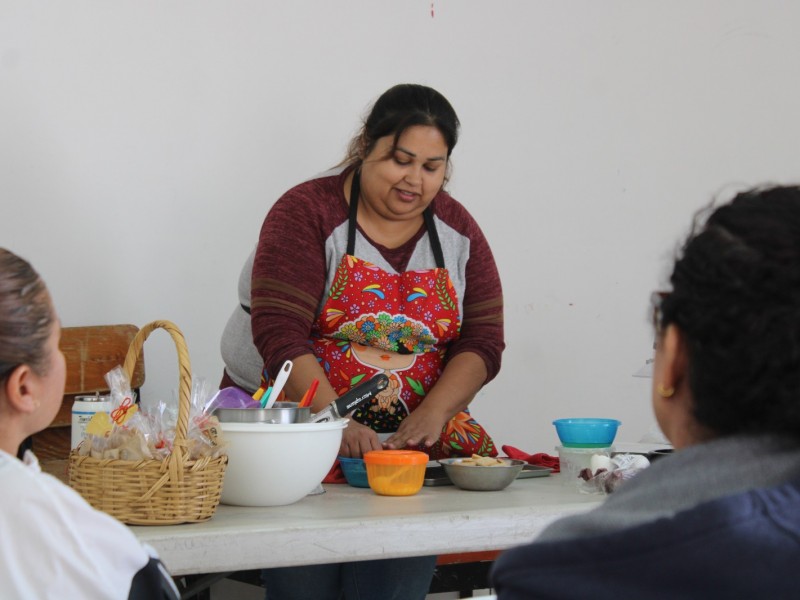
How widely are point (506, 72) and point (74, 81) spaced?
1.25m

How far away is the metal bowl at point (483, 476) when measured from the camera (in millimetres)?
1547

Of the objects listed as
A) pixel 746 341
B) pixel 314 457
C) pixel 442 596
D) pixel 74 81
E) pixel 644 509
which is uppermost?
pixel 74 81

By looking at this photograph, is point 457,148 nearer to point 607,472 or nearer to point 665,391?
point 607,472

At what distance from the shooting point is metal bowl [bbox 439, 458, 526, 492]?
1.55m

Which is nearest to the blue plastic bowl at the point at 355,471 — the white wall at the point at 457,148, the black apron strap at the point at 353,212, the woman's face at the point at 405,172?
the black apron strap at the point at 353,212

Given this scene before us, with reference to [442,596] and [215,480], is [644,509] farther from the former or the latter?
[442,596]

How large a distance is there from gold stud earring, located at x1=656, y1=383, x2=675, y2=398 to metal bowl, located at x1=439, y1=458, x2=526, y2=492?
2.71 feet

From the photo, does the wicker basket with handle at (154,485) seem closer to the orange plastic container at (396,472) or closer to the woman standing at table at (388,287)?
the orange plastic container at (396,472)

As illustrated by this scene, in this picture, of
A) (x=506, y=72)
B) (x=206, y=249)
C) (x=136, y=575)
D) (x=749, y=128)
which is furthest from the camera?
(x=749, y=128)

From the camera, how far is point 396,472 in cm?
150

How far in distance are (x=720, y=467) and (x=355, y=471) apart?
1020mm

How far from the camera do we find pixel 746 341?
65 cm

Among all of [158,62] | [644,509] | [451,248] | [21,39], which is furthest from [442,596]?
[644,509]

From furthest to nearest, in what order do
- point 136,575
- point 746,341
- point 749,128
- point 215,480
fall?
point 749,128 → point 215,480 → point 136,575 → point 746,341
